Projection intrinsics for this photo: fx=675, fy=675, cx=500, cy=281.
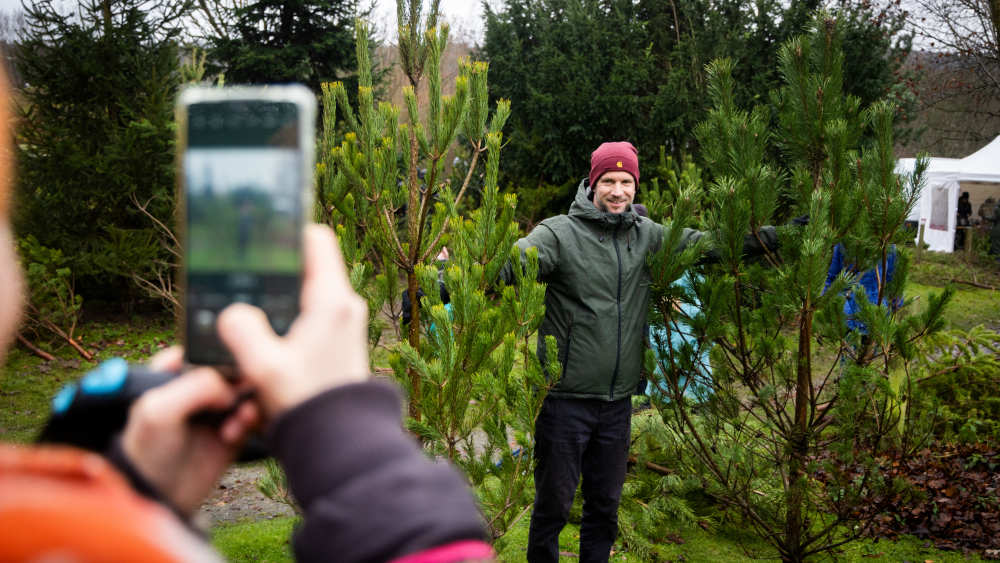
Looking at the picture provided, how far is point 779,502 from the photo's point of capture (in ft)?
11.8

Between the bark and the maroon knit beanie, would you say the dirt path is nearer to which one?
the maroon knit beanie

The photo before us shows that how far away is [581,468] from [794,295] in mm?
1433

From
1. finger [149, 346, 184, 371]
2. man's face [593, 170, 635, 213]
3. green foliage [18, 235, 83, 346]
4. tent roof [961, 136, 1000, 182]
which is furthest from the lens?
tent roof [961, 136, 1000, 182]

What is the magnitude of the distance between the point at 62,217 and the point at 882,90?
1278 centimetres

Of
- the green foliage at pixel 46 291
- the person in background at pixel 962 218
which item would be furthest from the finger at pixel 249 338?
the person in background at pixel 962 218

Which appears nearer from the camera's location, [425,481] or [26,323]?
[425,481]

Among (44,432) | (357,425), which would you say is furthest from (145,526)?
(44,432)

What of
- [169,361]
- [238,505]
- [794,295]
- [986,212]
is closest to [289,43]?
[238,505]

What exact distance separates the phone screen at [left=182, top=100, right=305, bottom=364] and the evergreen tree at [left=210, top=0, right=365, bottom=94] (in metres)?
12.5

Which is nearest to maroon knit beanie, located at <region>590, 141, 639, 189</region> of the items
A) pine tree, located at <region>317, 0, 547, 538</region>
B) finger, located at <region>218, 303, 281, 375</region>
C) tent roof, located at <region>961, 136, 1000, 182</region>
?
pine tree, located at <region>317, 0, 547, 538</region>

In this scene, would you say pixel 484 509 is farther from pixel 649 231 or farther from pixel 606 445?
pixel 649 231

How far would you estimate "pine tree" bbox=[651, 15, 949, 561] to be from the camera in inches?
121

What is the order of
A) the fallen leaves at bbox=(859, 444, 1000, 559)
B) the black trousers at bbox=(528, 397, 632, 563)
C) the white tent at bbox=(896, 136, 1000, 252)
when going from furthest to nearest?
the white tent at bbox=(896, 136, 1000, 252)
the fallen leaves at bbox=(859, 444, 1000, 559)
the black trousers at bbox=(528, 397, 632, 563)

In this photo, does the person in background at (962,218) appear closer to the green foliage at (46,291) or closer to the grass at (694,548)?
the grass at (694,548)
